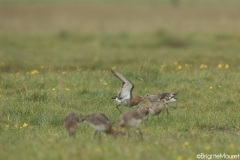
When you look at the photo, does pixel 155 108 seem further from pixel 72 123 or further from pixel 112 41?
pixel 112 41

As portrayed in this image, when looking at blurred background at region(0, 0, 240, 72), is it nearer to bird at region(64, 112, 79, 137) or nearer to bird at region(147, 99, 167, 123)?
bird at region(147, 99, 167, 123)

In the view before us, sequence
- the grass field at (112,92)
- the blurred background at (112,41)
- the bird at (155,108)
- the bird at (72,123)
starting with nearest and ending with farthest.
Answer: the grass field at (112,92) < the bird at (72,123) < the bird at (155,108) < the blurred background at (112,41)

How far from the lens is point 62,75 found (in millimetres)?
14406

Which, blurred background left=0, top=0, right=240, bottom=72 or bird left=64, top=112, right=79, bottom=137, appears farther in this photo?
blurred background left=0, top=0, right=240, bottom=72

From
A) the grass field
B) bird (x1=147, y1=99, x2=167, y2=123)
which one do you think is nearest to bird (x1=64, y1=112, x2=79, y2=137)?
the grass field

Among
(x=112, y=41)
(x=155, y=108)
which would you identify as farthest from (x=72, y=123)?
(x=112, y=41)

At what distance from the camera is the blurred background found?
1972 centimetres

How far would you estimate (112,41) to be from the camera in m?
26.6

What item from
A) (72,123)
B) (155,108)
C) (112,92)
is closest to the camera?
(72,123)

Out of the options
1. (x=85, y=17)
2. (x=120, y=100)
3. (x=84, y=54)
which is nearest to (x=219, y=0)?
(x=85, y=17)

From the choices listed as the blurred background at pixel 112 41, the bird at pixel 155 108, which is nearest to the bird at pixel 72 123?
the bird at pixel 155 108

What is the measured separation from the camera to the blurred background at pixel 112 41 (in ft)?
64.7

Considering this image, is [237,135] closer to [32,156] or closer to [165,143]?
[165,143]

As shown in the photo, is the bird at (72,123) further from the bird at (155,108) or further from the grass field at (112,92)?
the bird at (155,108)
